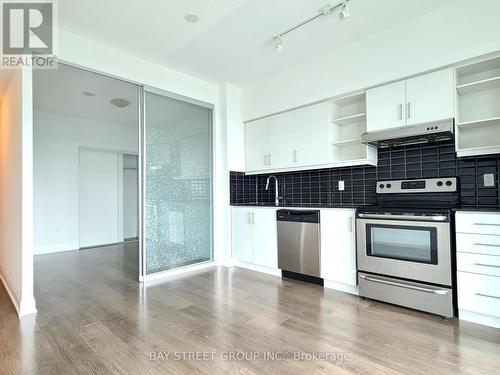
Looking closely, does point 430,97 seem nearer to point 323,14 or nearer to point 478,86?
point 478,86

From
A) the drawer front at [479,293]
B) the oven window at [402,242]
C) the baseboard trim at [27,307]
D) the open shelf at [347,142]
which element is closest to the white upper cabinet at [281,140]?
the open shelf at [347,142]

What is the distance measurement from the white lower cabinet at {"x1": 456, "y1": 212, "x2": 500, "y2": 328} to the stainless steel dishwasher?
1.30 metres

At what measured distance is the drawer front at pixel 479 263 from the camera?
6.94 feet

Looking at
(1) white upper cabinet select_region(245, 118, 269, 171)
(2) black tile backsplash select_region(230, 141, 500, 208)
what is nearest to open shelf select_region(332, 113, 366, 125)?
(2) black tile backsplash select_region(230, 141, 500, 208)

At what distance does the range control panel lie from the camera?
2.74 meters

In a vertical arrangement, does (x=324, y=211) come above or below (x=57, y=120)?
below

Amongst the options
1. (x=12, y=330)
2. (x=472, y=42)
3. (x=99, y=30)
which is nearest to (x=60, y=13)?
(x=99, y=30)

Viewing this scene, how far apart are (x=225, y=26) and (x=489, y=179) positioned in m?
2.89

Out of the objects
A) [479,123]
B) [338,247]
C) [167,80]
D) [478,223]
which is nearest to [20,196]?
[167,80]

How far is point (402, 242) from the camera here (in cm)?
257

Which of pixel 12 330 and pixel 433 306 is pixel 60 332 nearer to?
pixel 12 330

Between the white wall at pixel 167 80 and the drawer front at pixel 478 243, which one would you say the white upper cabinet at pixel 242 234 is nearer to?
the white wall at pixel 167 80

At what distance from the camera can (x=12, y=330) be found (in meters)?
2.18

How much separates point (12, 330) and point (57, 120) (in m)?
4.37
